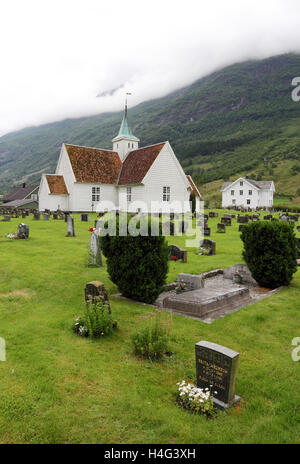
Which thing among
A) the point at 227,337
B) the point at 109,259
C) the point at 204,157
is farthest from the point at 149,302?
the point at 204,157

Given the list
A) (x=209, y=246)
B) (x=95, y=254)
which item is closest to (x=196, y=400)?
(x=95, y=254)

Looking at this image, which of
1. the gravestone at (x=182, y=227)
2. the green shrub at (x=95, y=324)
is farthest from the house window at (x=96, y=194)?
the green shrub at (x=95, y=324)

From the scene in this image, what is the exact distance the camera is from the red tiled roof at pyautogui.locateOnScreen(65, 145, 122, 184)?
123ft

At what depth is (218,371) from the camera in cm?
436

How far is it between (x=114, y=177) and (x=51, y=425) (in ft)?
123

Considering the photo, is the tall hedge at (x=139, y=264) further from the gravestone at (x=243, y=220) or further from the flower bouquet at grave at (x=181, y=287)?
the gravestone at (x=243, y=220)

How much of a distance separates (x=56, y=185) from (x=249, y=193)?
56406mm

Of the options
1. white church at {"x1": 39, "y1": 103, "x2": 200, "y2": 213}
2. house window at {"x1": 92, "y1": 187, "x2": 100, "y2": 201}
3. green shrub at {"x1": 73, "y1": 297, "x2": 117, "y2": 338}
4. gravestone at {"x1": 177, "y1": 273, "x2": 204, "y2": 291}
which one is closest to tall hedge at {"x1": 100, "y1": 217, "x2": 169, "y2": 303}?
gravestone at {"x1": 177, "y1": 273, "x2": 204, "y2": 291}

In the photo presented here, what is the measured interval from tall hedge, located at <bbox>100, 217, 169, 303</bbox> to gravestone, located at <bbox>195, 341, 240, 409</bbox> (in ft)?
12.0

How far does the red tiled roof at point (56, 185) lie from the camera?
37547 mm

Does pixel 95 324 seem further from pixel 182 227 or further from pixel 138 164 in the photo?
pixel 138 164

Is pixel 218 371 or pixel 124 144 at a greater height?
pixel 124 144

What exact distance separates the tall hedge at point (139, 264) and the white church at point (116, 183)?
27932mm

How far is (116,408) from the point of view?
4.11 meters
